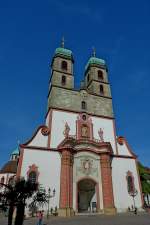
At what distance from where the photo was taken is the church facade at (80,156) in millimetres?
28469

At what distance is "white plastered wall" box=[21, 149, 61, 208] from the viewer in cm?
2814

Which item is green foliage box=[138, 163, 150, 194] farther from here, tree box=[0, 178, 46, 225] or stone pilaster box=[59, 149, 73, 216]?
tree box=[0, 178, 46, 225]

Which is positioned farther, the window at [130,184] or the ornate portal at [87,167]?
the window at [130,184]

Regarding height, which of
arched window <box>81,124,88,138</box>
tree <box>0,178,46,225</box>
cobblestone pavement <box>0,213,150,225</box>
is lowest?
cobblestone pavement <box>0,213,150,225</box>

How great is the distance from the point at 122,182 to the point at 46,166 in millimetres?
12009

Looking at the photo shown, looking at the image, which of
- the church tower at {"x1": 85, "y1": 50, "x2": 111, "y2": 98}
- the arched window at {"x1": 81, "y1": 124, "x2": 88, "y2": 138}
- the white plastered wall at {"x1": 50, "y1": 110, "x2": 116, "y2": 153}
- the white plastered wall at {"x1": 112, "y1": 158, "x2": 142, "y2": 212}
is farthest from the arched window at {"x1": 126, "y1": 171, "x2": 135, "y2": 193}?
the church tower at {"x1": 85, "y1": 50, "x2": 111, "y2": 98}

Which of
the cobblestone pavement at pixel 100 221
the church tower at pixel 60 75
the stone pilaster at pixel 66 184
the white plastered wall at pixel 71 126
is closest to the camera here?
the cobblestone pavement at pixel 100 221

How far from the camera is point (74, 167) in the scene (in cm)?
3050

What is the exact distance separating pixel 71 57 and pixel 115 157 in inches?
894

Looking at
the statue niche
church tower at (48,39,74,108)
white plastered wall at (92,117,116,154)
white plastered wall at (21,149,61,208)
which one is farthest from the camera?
church tower at (48,39,74,108)

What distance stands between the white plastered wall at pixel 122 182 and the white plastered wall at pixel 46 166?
886 cm

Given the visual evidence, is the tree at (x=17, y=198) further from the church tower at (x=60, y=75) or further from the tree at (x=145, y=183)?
the tree at (x=145, y=183)

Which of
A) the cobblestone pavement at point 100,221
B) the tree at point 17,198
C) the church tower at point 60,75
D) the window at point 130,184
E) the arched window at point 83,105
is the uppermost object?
the church tower at point 60,75

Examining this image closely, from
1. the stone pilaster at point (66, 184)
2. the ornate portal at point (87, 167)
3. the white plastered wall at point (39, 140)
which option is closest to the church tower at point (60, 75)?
the white plastered wall at point (39, 140)
